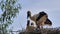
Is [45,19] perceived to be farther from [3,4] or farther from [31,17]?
[3,4]

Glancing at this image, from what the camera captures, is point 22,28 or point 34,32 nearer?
point 34,32

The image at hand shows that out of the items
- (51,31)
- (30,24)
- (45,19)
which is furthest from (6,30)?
(51,31)

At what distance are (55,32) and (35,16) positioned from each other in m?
2.90

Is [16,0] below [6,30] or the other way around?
the other way around

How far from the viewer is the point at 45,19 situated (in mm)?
10547

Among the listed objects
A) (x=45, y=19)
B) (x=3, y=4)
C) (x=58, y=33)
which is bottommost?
(x=58, y=33)

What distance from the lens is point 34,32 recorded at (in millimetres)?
8367

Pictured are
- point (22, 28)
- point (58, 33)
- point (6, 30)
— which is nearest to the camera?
point (58, 33)

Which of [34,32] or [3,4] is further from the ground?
[3,4]

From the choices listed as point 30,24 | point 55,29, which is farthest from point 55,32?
point 30,24

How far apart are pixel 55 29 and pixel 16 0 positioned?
2997mm

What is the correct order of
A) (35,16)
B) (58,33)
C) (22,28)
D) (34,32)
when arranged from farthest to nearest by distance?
(35,16) < (22,28) < (34,32) < (58,33)

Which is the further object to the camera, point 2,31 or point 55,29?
point 2,31

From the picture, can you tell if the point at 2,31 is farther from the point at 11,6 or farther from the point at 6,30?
the point at 11,6
